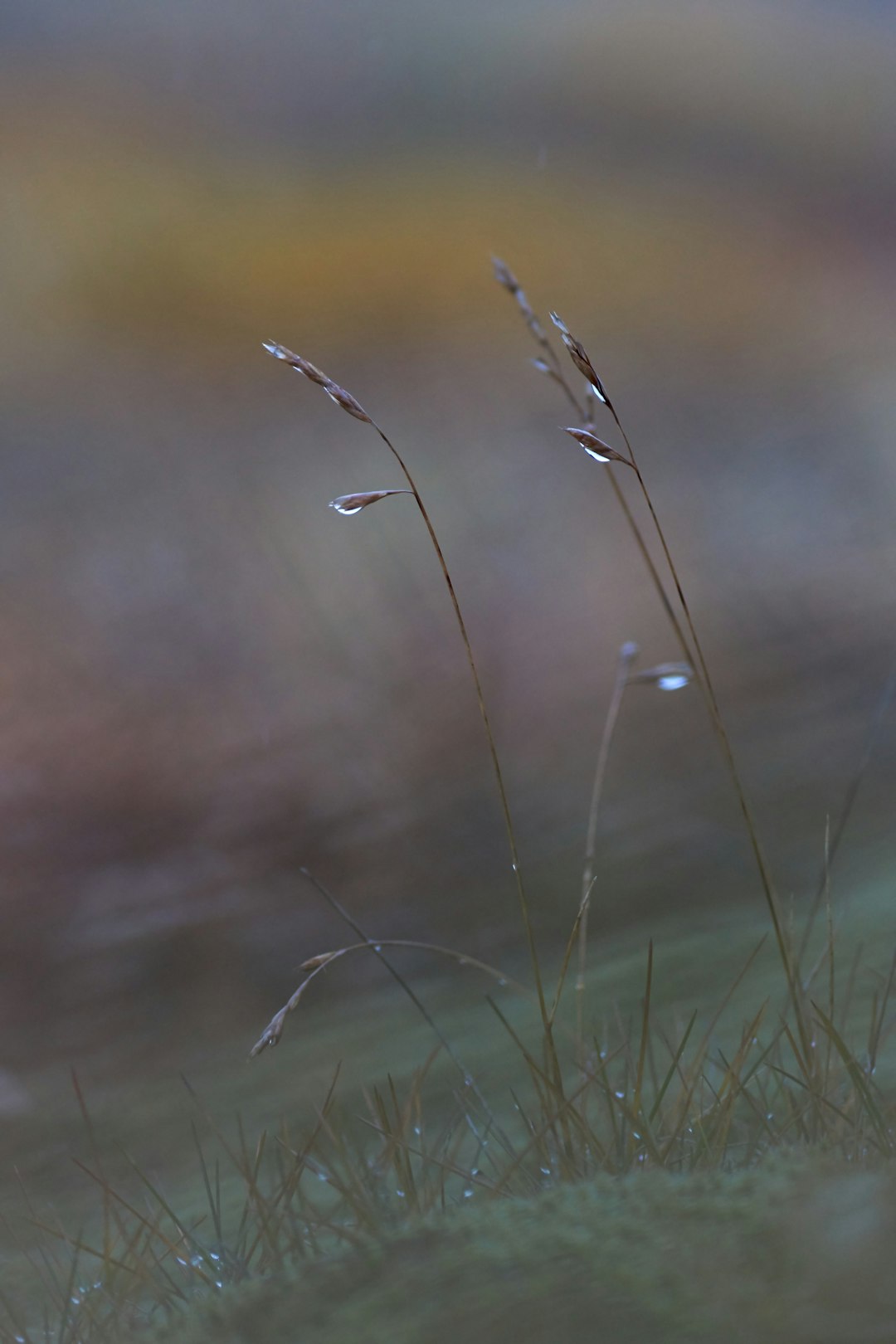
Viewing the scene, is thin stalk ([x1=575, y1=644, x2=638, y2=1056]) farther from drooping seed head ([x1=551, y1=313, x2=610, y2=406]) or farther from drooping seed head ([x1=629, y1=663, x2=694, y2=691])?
drooping seed head ([x1=551, y1=313, x2=610, y2=406])

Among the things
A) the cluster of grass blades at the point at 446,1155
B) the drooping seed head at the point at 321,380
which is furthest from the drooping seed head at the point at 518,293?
the drooping seed head at the point at 321,380

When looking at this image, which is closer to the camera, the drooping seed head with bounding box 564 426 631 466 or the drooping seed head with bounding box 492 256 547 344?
the drooping seed head with bounding box 564 426 631 466

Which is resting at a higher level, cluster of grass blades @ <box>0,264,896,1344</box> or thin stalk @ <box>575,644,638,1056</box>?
thin stalk @ <box>575,644,638,1056</box>

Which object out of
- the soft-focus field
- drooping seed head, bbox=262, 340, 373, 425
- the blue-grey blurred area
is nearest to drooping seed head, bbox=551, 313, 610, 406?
drooping seed head, bbox=262, 340, 373, 425

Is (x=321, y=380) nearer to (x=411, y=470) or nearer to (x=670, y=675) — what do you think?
(x=670, y=675)

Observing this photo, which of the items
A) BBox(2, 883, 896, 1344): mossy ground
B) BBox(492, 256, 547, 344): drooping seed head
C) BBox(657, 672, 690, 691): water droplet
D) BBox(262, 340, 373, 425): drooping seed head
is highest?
BBox(492, 256, 547, 344): drooping seed head

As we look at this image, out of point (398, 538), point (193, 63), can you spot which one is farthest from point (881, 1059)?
point (193, 63)

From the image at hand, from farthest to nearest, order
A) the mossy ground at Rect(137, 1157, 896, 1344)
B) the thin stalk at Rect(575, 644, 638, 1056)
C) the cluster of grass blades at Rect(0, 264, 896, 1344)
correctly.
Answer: the thin stalk at Rect(575, 644, 638, 1056), the cluster of grass blades at Rect(0, 264, 896, 1344), the mossy ground at Rect(137, 1157, 896, 1344)

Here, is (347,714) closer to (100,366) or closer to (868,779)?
(868,779)

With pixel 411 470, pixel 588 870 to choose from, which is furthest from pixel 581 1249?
pixel 411 470

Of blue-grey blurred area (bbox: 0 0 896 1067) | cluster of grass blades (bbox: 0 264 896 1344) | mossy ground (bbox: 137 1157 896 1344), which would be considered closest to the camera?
mossy ground (bbox: 137 1157 896 1344)
